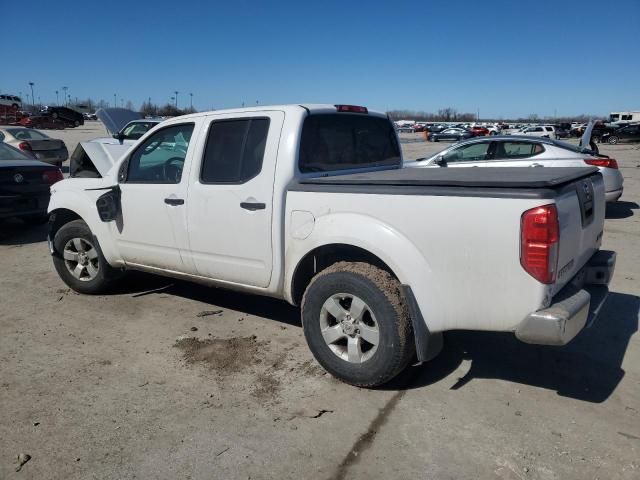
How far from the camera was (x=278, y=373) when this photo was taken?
3.89 metres

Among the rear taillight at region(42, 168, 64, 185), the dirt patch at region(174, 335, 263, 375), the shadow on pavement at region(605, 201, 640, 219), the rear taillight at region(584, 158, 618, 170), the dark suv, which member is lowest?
the shadow on pavement at region(605, 201, 640, 219)

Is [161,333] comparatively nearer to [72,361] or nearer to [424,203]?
[72,361]

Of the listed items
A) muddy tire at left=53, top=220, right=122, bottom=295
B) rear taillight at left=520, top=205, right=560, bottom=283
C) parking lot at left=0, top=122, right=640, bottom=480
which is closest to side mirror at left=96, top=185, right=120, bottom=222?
muddy tire at left=53, top=220, right=122, bottom=295

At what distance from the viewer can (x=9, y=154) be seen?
8.90 metres

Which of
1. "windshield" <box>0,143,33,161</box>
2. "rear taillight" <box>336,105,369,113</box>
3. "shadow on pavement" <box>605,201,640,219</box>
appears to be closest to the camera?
"rear taillight" <box>336,105,369,113</box>

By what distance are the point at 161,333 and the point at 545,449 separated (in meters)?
3.17

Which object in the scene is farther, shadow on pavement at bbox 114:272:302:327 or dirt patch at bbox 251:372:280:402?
shadow on pavement at bbox 114:272:302:327

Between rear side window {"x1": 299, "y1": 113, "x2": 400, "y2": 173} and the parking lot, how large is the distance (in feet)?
5.01

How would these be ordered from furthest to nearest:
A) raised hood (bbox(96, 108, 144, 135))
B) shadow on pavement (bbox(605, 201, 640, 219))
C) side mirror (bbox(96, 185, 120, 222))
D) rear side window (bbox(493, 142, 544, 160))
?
raised hood (bbox(96, 108, 144, 135))
shadow on pavement (bbox(605, 201, 640, 219))
rear side window (bbox(493, 142, 544, 160))
side mirror (bbox(96, 185, 120, 222))

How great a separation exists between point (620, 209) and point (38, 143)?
1525cm

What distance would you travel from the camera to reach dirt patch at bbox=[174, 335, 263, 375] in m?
4.04

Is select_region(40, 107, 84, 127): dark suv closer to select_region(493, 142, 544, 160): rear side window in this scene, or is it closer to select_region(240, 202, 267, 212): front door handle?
select_region(493, 142, 544, 160): rear side window

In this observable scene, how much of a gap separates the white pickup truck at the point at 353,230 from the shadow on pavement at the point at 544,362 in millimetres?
598

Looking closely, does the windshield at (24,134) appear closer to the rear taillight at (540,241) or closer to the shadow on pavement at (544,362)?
the shadow on pavement at (544,362)
